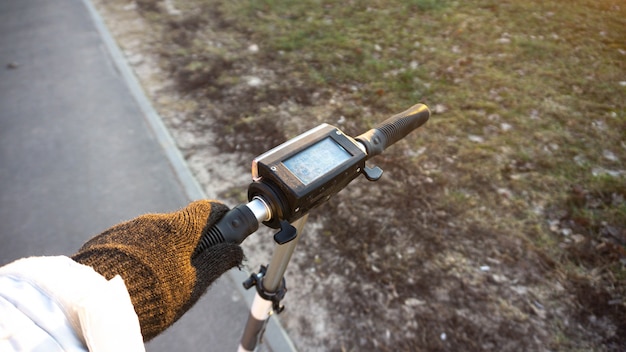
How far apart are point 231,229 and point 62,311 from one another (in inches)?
18.8

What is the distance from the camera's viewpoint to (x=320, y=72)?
209 inches

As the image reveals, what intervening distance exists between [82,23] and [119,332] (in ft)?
23.5

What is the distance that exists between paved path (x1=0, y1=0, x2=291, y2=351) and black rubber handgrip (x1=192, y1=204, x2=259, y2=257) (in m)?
1.88

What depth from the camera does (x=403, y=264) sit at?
10.8ft

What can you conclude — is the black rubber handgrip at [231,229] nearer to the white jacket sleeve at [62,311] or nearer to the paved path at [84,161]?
the white jacket sleeve at [62,311]

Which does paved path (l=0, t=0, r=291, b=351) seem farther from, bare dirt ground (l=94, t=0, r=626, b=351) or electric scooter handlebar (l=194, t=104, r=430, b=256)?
electric scooter handlebar (l=194, t=104, r=430, b=256)

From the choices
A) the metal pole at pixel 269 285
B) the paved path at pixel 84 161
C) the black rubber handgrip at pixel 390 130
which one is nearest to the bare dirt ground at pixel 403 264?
the paved path at pixel 84 161

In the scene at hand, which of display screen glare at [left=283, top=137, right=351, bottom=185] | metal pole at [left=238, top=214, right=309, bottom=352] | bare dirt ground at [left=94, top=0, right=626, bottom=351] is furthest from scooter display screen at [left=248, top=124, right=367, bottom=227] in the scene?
bare dirt ground at [left=94, top=0, right=626, bottom=351]

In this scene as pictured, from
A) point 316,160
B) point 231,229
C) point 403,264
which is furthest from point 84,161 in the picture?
point 316,160

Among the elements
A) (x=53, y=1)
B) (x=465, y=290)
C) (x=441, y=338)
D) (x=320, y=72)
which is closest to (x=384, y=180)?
(x=465, y=290)

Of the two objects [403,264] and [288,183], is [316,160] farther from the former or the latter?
[403,264]

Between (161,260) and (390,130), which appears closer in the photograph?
(161,260)

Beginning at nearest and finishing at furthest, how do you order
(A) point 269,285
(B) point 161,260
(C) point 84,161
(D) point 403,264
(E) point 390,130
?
(B) point 161,260
(E) point 390,130
(A) point 269,285
(D) point 403,264
(C) point 84,161

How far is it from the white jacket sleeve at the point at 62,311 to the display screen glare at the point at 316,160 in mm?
568
